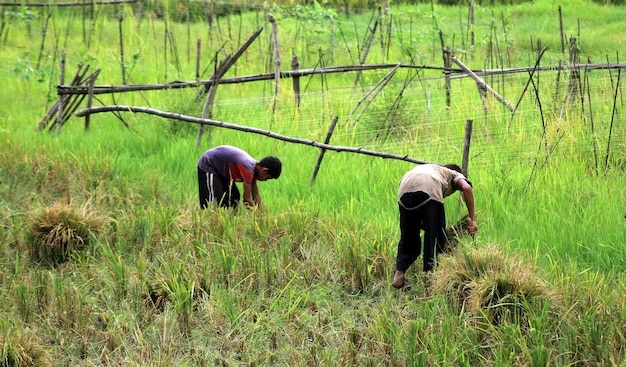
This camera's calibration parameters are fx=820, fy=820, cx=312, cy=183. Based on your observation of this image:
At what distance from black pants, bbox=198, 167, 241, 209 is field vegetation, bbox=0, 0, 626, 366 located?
193 mm

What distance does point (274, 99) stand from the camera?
9359mm

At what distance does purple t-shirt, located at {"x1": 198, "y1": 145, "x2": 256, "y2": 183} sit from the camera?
6.30 metres

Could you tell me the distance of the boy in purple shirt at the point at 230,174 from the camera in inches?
245

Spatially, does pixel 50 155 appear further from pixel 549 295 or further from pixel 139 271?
pixel 549 295

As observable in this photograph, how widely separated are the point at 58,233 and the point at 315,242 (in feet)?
6.27

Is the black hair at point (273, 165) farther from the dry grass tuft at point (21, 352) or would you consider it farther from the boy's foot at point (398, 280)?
the dry grass tuft at point (21, 352)

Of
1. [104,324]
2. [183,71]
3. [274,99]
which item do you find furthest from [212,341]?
[183,71]

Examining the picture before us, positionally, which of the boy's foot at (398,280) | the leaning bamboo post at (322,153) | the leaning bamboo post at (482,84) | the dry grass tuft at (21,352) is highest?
the leaning bamboo post at (482,84)

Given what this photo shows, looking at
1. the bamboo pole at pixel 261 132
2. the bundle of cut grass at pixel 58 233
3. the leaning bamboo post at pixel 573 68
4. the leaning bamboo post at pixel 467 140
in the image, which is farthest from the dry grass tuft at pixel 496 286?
the leaning bamboo post at pixel 573 68

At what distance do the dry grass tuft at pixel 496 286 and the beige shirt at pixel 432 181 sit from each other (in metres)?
0.45

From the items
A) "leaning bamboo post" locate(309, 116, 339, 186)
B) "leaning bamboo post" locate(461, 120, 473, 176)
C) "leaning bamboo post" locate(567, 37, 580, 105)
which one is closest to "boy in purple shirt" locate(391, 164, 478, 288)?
"leaning bamboo post" locate(461, 120, 473, 176)

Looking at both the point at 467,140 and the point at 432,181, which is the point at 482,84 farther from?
the point at 432,181

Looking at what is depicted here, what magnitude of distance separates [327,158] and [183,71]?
5.39 m

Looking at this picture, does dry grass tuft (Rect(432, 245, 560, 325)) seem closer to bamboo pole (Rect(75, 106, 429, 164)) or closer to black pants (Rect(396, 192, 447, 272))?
black pants (Rect(396, 192, 447, 272))
